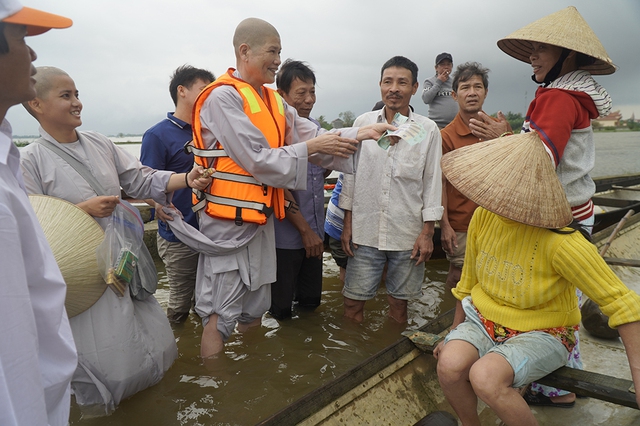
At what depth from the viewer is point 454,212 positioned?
416 cm

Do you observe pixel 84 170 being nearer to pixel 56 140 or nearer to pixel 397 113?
pixel 56 140

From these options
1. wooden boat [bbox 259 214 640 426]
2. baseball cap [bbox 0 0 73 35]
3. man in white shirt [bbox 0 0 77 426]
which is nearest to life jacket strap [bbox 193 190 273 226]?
wooden boat [bbox 259 214 640 426]

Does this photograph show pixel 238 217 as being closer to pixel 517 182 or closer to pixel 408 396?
pixel 408 396

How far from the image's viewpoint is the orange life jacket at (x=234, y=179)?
9.55 ft

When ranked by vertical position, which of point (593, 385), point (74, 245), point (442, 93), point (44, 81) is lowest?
point (593, 385)

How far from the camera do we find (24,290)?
99cm

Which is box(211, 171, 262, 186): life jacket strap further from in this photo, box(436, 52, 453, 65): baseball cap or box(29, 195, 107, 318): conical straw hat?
box(436, 52, 453, 65): baseball cap

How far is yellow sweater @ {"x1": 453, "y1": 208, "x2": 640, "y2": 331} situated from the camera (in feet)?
6.21

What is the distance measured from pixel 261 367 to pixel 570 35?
2.71m

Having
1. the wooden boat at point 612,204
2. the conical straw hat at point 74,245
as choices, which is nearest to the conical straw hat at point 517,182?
the conical straw hat at point 74,245

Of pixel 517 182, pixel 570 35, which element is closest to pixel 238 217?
pixel 517 182

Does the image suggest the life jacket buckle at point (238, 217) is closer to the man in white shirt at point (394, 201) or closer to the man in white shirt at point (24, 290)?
the man in white shirt at point (394, 201)

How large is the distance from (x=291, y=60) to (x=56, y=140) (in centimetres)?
214

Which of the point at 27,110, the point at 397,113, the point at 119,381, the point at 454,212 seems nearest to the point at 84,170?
the point at 27,110
